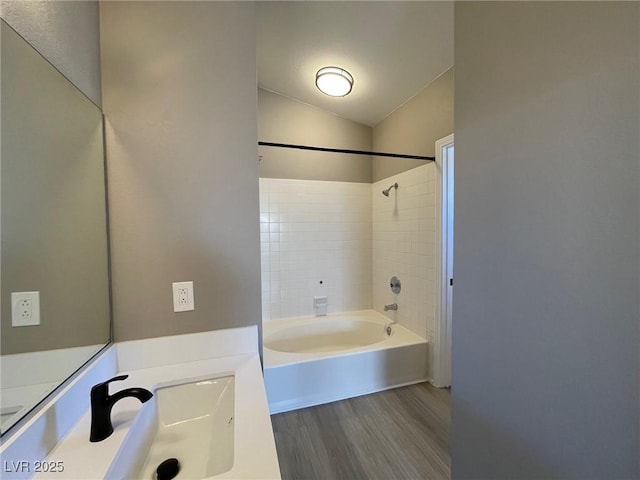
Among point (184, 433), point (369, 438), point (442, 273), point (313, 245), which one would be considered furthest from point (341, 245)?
point (184, 433)

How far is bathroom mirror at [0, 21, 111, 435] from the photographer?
0.67 metres

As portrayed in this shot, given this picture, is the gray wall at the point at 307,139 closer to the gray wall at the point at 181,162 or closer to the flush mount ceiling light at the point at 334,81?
the flush mount ceiling light at the point at 334,81

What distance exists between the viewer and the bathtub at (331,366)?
1.97 meters

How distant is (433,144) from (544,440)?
2086 millimetres

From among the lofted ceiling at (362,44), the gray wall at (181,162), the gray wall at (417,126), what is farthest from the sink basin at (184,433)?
the gray wall at (417,126)

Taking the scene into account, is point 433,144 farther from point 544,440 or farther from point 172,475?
point 172,475

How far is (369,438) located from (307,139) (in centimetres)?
285

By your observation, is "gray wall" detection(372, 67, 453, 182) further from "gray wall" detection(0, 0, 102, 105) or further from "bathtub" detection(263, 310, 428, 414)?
"gray wall" detection(0, 0, 102, 105)

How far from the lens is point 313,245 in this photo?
3.00m

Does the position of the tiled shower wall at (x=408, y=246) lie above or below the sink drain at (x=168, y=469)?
above

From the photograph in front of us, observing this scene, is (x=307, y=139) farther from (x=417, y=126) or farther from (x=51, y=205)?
(x=51, y=205)

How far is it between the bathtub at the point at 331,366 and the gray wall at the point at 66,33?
6.42ft

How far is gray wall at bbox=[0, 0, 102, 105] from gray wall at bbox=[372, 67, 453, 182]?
2220 mm

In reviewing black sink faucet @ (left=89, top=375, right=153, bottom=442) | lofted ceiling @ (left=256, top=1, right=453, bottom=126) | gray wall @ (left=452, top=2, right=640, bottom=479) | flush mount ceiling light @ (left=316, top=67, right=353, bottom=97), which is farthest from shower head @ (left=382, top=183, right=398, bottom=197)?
black sink faucet @ (left=89, top=375, right=153, bottom=442)
